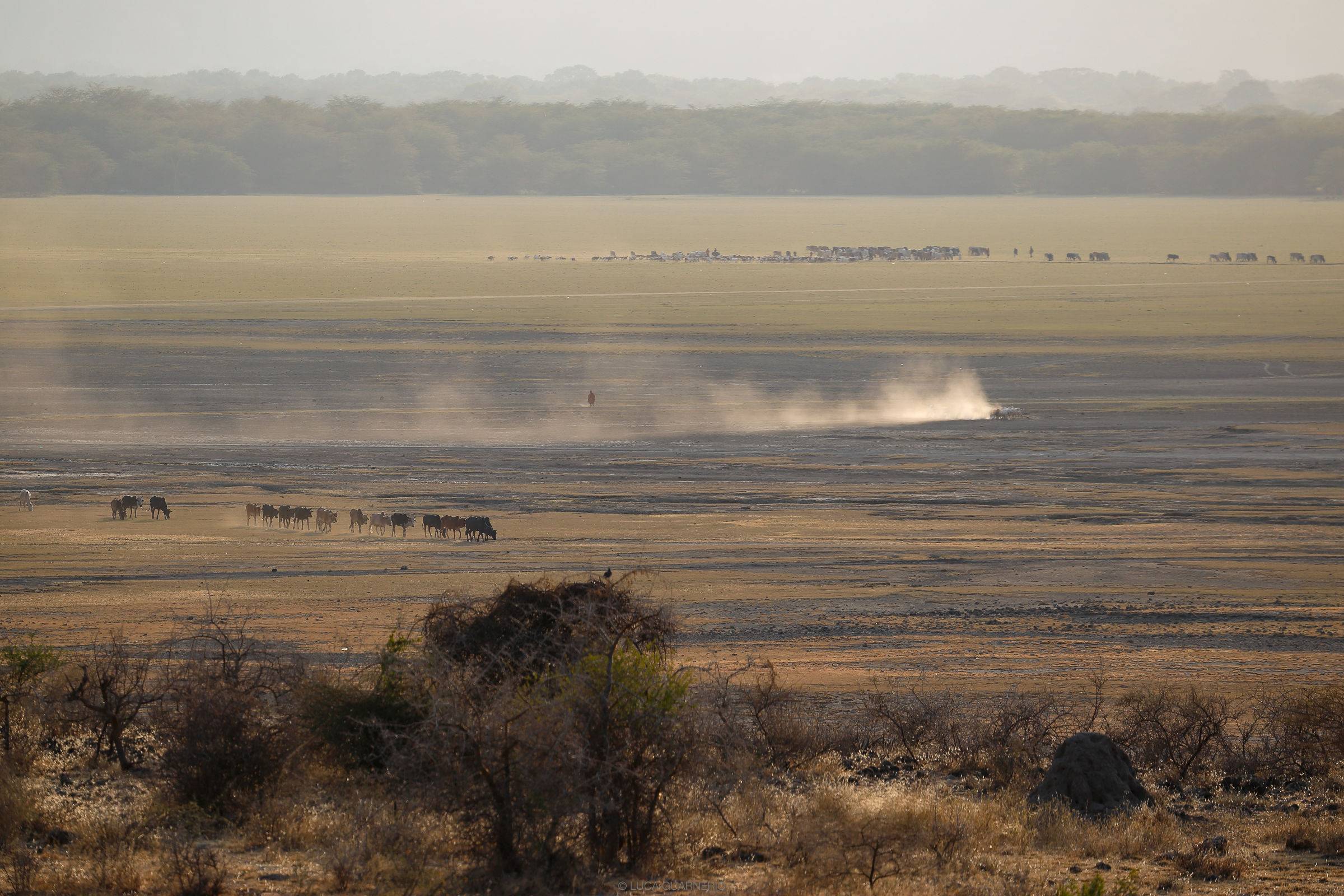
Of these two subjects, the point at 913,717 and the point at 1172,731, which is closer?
the point at 1172,731

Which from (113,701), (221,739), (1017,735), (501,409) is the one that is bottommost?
(1017,735)

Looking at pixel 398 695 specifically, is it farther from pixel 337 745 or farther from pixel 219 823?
pixel 219 823

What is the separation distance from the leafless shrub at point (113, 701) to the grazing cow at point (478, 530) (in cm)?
1233

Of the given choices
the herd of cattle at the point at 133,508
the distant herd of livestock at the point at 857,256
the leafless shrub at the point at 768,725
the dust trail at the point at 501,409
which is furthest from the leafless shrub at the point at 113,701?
the distant herd of livestock at the point at 857,256

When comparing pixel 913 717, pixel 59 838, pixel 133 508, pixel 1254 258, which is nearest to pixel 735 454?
pixel 133 508

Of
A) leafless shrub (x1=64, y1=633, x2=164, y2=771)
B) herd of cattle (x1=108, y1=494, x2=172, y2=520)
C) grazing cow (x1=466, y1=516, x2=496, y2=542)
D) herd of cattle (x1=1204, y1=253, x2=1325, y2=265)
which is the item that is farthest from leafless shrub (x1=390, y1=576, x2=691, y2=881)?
herd of cattle (x1=1204, y1=253, x2=1325, y2=265)

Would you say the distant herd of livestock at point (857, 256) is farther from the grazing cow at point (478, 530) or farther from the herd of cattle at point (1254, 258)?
the grazing cow at point (478, 530)

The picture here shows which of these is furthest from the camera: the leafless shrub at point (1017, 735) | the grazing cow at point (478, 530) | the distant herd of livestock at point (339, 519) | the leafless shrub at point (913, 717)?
the distant herd of livestock at point (339, 519)

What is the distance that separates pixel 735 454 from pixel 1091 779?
84.2 feet

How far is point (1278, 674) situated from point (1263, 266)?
9037 cm

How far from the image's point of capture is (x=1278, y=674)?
18234 millimetres

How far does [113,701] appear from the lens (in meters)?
13.6

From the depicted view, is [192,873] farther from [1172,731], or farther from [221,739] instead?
[1172,731]

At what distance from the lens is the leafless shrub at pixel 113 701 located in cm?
1270
